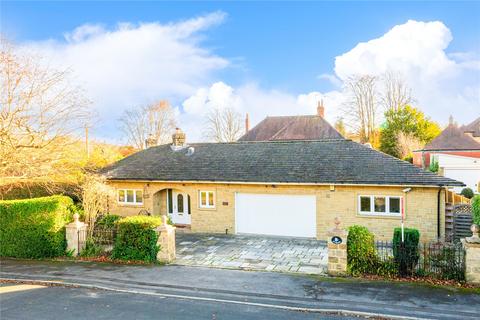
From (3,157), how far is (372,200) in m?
16.8

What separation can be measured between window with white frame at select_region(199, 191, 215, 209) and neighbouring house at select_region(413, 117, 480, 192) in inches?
856

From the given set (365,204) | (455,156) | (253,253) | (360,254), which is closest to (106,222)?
(253,253)

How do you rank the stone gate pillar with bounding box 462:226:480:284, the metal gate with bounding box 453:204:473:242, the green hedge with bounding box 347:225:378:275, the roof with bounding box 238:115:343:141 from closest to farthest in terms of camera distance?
the stone gate pillar with bounding box 462:226:480:284
the green hedge with bounding box 347:225:378:275
the metal gate with bounding box 453:204:473:242
the roof with bounding box 238:115:343:141

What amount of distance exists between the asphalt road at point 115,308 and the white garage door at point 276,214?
8.54 m

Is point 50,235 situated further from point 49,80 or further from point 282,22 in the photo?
point 282,22

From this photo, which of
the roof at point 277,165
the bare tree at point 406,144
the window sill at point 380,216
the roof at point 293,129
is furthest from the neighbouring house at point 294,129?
the window sill at point 380,216

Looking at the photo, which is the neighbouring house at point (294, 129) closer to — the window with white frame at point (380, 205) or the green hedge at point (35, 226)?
the window with white frame at point (380, 205)

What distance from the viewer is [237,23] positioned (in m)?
17.9

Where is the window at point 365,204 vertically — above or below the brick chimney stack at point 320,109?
below

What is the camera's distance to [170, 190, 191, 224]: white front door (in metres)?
20.5

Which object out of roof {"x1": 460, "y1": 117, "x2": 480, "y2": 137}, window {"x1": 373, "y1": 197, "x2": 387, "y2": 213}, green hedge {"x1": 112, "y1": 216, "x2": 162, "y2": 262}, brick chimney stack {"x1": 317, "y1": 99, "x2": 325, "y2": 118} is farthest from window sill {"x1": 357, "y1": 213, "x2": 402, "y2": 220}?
roof {"x1": 460, "y1": 117, "x2": 480, "y2": 137}

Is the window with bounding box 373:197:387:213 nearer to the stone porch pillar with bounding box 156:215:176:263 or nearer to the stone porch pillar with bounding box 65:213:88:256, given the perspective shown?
the stone porch pillar with bounding box 156:215:176:263

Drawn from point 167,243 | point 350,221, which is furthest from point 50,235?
point 350,221

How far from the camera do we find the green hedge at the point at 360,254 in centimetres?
1122
